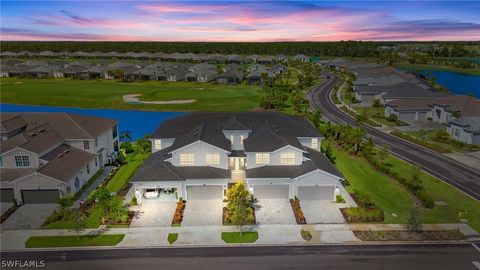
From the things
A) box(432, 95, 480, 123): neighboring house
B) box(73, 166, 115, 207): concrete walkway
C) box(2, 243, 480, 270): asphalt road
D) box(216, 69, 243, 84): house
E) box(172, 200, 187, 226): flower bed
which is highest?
box(216, 69, 243, 84): house

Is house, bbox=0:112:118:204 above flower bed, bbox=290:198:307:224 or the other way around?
above

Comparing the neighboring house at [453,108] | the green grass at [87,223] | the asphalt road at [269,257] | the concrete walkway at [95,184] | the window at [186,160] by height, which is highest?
the neighboring house at [453,108]

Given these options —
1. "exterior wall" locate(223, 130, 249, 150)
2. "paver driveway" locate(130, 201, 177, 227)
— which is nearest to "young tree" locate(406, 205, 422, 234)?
"paver driveway" locate(130, 201, 177, 227)

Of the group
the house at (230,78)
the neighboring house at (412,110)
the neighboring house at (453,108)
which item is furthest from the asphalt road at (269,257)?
the house at (230,78)

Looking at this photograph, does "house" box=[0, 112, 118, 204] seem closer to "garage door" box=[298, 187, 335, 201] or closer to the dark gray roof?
the dark gray roof

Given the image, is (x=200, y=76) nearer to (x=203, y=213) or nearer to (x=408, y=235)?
(x=203, y=213)

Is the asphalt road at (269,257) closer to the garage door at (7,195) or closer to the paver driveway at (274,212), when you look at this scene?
the paver driveway at (274,212)
